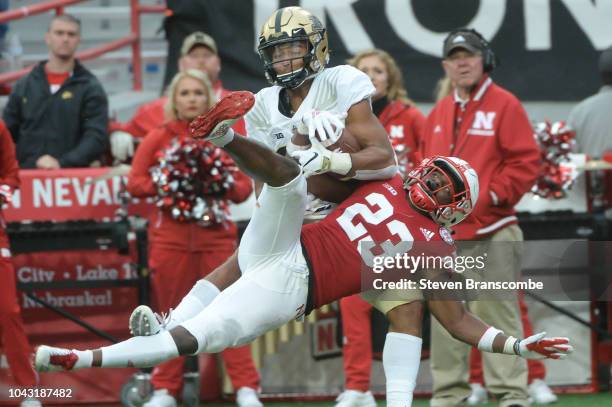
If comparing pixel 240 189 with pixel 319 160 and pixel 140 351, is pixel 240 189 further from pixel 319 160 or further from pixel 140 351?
pixel 140 351

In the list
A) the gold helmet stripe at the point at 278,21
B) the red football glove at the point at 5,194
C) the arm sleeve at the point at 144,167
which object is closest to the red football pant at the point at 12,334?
the red football glove at the point at 5,194

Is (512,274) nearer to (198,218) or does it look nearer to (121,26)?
(198,218)

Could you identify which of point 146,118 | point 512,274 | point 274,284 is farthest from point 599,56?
point 274,284

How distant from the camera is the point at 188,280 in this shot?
7645 mm

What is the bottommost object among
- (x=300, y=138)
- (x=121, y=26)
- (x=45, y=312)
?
(x=45, y=312)

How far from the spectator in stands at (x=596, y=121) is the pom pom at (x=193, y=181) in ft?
7.70

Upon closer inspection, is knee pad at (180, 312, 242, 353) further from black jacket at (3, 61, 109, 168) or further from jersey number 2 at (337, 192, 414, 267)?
black jacket at (3, 61, 109, 168)

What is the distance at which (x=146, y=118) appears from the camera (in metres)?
8.51

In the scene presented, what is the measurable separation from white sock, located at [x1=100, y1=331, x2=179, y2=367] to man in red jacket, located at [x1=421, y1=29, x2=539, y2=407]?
2326 mm

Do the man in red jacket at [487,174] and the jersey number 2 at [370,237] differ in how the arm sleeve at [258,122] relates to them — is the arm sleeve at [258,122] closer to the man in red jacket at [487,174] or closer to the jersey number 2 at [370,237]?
the jersey number 2 at [370,237]

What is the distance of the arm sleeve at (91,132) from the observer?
8.18 metres

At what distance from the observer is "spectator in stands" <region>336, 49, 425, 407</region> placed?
7516 mm

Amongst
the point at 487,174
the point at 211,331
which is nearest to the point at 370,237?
the point at 211,331

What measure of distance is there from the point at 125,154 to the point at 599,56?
3.53 metres
